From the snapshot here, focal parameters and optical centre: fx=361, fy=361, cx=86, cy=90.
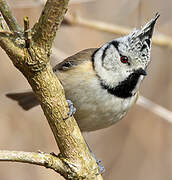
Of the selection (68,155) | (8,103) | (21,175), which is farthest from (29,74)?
(21,175)

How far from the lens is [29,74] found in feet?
5.90

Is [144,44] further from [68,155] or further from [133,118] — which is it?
[133,118]

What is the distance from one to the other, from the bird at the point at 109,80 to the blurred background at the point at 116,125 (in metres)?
1.36

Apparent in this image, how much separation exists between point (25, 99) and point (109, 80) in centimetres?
104

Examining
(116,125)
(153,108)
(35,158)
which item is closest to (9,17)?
(35,158)

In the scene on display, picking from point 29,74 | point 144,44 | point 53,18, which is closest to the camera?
point 53,18

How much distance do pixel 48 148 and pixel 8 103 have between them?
0.71m

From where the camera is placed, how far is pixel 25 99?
3.34 m

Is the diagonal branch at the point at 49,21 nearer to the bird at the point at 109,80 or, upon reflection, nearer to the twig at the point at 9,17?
the twig at the point at 9,17

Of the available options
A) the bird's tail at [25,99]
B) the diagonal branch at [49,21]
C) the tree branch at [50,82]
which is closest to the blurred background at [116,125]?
the bird's tail at [25,99]

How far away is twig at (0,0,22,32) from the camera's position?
1637 millimetres

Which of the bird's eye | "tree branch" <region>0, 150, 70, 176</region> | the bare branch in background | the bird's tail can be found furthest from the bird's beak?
the bird's tail

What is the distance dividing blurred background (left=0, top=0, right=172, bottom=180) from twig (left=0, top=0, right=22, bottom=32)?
7.68 ft

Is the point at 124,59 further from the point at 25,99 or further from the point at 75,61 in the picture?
the point at 25,99
